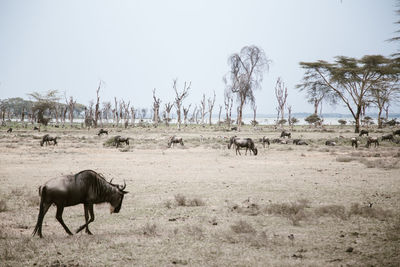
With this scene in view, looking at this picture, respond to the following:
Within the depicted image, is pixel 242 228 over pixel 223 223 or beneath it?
over

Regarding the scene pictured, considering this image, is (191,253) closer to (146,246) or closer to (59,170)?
(146,246)

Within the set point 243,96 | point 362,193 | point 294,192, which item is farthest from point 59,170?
point 243,96

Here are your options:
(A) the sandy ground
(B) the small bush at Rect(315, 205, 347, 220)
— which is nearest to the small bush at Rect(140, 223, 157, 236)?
(A) the sandy ground

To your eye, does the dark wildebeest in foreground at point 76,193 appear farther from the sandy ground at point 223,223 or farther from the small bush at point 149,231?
the small bush at point 149,231

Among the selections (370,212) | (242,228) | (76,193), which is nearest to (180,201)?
(242,228)

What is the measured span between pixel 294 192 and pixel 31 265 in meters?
8.83

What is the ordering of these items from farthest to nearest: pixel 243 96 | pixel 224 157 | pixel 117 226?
pixel 243 96
pixel 224 157
pixel 117 226

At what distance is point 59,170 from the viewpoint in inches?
665

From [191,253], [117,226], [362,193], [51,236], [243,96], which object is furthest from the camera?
[243,96]

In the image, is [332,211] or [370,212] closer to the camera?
[370,212]

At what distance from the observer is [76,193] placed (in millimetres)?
6777

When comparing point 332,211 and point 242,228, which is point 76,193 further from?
point 332,211

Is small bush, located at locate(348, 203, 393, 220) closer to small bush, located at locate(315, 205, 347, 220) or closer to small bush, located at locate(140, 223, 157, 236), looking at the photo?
small bush, located at locate(315, 205, 347, 220)

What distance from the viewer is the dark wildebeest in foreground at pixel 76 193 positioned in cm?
661
